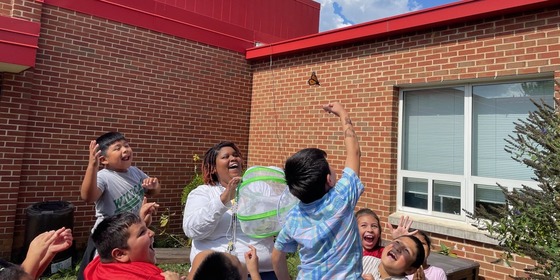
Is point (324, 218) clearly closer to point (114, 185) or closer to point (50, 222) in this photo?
point (114, 185)

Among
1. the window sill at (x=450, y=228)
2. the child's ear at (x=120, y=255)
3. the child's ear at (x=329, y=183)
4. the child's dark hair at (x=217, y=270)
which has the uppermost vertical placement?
the child's ear at (x=329, y=183)

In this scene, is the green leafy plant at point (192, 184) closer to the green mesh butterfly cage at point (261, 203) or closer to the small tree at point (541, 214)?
the green mesh butterfly cage at point (261, 203)

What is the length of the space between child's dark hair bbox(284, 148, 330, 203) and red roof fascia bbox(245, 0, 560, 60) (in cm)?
364

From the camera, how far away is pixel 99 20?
6.08 m

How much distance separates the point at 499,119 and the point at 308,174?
12.0 feet

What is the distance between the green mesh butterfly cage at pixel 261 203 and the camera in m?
2.32

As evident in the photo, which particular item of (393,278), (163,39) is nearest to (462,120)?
(393,278)

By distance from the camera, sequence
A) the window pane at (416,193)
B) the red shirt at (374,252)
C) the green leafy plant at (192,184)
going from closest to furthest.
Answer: the red shirt at (374,252), the window pane at (416,193), the green leafy plant at (192,184)

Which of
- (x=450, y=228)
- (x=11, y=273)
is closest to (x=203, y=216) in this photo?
(x=11, y=273)

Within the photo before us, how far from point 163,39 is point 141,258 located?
5.35 meters

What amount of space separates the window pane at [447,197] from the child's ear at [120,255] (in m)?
4.12

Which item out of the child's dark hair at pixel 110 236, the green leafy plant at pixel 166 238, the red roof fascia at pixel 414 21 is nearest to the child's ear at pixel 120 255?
the child's dark hair at pixel 110 236

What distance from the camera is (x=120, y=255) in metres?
Result: 2.10

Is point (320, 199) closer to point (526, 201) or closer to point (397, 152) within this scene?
point (526, 201)
